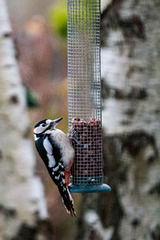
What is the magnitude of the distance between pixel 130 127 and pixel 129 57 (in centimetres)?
69

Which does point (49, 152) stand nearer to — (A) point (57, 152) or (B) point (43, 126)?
(A) point (57, 152)

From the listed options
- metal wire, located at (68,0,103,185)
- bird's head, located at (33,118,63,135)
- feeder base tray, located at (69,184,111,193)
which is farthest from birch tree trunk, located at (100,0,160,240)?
feeder base tray, located at (69,184,111,193)

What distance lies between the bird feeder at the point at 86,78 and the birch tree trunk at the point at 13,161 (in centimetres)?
57

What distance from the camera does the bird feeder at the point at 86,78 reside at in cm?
414

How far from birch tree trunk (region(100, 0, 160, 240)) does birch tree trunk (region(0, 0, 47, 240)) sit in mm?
765

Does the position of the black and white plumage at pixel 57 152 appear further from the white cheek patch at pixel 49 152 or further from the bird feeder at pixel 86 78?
the bird feeder at pixel 86 78

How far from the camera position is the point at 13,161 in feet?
14.9

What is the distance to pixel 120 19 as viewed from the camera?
15.3 feet

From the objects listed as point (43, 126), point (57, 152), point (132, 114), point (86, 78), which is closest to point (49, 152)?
point (57, 152)

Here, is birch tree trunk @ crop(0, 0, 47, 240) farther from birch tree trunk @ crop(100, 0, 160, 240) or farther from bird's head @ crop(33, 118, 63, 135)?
birch tree trunk @ crop(100, 0, 160, 240)

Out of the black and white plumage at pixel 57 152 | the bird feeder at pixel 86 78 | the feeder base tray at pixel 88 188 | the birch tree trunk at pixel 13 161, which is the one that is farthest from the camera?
the birch tree trunk at pixel 13 161

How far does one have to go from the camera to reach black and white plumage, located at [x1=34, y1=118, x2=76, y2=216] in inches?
158

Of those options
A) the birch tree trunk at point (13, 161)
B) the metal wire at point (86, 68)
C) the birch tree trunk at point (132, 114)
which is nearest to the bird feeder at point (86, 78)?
the metal wire at point (86, 68)

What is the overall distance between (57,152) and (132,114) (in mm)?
924
